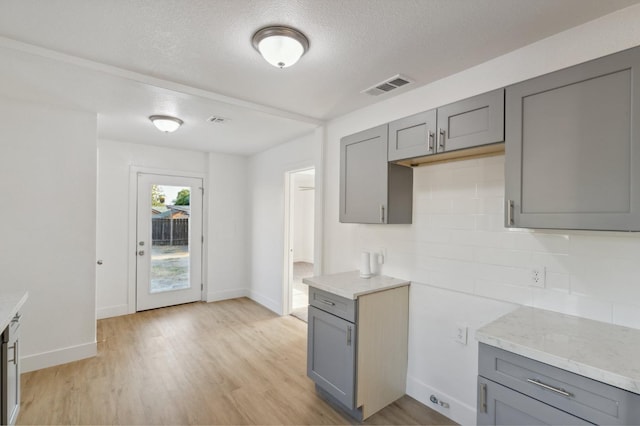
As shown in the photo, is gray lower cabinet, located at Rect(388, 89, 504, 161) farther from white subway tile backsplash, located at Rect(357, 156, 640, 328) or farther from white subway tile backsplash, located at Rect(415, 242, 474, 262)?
white subway tile backsplash, located at Rect(415, 242, 474, 262)

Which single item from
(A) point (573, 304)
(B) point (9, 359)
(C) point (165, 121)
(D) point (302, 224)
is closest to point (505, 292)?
(A) point (573, 304)

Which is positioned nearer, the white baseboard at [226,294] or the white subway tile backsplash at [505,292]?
the white subway tile backsplash at [505,292]

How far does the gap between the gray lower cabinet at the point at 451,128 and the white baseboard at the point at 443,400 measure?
71.4 inches

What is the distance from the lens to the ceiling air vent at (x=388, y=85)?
2391 mm

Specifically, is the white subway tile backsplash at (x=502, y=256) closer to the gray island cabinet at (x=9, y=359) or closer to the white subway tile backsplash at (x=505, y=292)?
the white subway tile backsplash at (x=505, y=292)

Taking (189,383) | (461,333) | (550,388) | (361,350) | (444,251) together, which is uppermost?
(444,251)

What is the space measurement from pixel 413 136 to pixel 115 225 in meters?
4.35

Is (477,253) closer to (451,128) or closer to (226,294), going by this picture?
(451,128)

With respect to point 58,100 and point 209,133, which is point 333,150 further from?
point 58,100

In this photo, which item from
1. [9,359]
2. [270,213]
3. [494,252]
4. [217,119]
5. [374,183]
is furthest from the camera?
[270,213]

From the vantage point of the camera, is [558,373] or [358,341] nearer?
[558,373]

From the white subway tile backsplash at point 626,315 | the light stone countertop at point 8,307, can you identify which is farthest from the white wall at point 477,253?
the light stone countertop at point 8,307

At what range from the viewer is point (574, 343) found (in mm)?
1393

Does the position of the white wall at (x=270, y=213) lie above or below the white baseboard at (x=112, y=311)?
above
